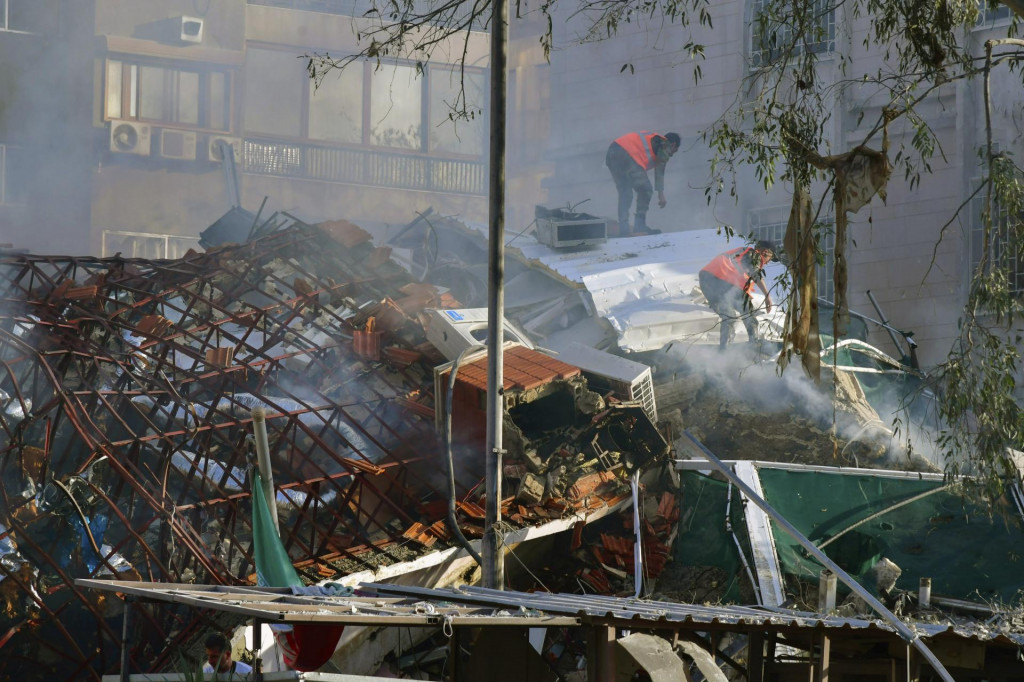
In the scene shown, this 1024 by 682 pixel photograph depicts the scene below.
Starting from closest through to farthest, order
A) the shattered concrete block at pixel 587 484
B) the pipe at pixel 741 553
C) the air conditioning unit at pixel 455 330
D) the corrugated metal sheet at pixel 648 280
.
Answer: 1. the pipe at pixel 741 553
2. the shattered concrete block at pixel 587 484
3. the air conditioning unit at pixel 455 330
4. the corrugated metal sheet at pixel 648 280

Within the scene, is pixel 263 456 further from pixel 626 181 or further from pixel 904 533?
pixel 626 181

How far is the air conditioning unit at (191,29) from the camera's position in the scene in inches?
1120

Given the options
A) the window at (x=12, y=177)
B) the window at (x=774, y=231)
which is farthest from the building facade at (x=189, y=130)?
the window at (x=774, y=231)

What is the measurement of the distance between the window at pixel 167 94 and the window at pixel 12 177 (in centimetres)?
238

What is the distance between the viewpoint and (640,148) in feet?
61.9

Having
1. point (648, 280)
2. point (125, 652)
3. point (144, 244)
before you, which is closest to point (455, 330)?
point (648, 280)

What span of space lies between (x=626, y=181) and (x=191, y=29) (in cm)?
1380

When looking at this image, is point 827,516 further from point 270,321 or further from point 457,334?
point 270,321

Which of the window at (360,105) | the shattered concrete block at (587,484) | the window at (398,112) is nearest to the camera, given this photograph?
the shattered concrete block at (587,484)

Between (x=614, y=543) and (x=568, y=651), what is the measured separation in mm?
1465

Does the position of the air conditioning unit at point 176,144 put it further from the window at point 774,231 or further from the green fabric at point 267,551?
the green fabric at point 267,551

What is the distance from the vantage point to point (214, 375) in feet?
40.8

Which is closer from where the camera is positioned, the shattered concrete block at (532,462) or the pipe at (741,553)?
the pipe at (741,553)

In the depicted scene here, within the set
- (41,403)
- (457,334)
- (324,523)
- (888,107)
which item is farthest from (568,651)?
(41,403)
